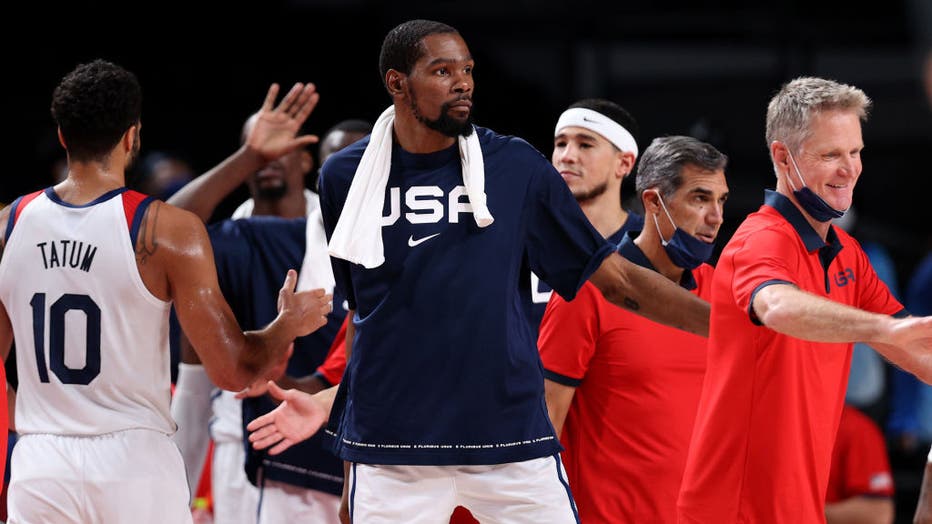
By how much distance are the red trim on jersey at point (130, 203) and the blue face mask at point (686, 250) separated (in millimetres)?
1774

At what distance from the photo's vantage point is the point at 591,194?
528 centimetres

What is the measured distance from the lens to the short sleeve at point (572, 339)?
4.36 m

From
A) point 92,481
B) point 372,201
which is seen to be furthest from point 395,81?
point 92,481

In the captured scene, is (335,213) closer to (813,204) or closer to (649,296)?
(649,296)

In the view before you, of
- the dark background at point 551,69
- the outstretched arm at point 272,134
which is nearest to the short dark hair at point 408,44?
the outstretched arm at point 272,134

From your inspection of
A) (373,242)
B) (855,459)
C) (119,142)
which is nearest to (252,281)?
(119,142)

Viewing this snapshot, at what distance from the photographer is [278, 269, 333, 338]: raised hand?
411cm

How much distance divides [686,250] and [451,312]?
48.6 inches

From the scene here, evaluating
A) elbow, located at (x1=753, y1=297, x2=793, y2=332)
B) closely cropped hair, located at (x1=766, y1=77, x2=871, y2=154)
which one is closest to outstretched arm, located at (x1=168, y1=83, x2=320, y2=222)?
closely cropped hair, located at (x1=766, y1=77, x2=871, y2=154)

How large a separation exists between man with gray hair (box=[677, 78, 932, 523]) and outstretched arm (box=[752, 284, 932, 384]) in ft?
0.48

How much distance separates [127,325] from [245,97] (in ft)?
24.8

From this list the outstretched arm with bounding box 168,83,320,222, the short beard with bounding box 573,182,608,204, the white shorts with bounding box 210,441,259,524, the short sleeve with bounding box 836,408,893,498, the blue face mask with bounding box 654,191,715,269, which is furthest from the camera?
the short sleeve with bounding box 836,408,893,498

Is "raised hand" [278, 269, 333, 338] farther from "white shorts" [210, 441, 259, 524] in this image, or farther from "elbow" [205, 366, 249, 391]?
"white shorts" [210, 441, 259, 524]

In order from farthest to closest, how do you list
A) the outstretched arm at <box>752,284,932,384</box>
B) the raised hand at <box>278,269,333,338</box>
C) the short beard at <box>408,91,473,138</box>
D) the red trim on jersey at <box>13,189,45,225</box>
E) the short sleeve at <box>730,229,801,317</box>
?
the raised hand at <box>278,269,333,338</box>, the red trim on jersey at <box>13,189,45,225</box>, the short beard at <box>408,91,473,138</box>, the short sleeve at <box>730,229,801,317</box>, the outstretched arm at <box>752,284,932,384</box>
